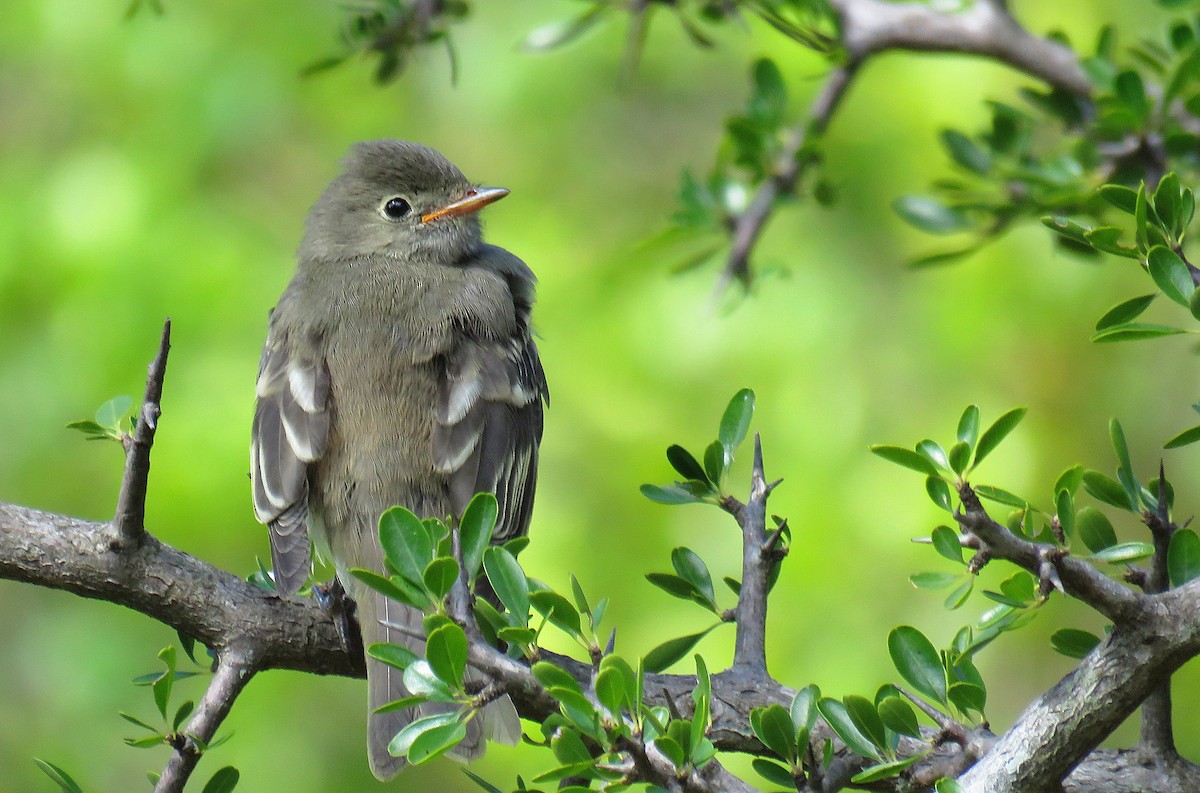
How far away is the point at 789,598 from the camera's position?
5.80 meters

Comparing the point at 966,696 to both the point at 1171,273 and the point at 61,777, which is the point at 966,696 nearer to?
the point at 1171,273

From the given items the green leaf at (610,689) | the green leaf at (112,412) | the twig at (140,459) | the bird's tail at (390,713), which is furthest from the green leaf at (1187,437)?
the green leaf at (112,412)

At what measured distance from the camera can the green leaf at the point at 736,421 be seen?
2.91 meters

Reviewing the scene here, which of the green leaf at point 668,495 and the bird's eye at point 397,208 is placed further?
the bird's eye at point 397,208

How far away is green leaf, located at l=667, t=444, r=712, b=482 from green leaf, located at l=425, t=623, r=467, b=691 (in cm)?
84

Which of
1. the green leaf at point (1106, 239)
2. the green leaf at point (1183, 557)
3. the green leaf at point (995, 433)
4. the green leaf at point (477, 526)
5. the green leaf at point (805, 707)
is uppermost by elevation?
the green leaf at point (1106, 239)

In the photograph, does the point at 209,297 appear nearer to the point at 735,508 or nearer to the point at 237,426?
the point at 237,426

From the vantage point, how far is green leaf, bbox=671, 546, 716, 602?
2.82 m

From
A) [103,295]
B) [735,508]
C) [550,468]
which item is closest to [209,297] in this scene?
[103,295]

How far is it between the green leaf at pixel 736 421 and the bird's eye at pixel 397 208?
252 cm

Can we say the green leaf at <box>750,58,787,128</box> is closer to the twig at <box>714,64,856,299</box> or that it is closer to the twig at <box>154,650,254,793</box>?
the twig at <box>714,64,856,299</box>

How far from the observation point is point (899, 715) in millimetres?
2299

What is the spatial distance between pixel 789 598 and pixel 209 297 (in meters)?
2.92

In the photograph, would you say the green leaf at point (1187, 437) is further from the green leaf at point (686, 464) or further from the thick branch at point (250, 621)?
the green leaf at point (686, 464)
